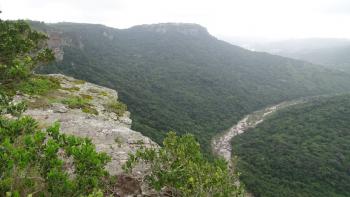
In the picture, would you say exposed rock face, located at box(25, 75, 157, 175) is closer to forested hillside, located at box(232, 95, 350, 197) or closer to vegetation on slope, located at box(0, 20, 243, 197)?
vegetation on slope, located at box(0, 20, 243, 197)

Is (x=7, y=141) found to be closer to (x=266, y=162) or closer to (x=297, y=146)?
(x=266, y=162)

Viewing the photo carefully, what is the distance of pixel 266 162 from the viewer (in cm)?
8638

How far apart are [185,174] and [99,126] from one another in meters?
7.28

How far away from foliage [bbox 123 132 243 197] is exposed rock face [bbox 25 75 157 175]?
137 centimetres

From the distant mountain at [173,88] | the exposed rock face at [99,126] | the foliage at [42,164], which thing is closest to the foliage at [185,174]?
the exposed rock face at [99,126]

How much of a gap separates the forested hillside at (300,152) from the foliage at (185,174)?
61278mm

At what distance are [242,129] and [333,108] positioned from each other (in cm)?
3913

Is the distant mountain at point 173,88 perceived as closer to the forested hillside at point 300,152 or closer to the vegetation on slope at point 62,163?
the forested hillside at point 300,152

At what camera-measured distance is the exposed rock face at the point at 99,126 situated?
13352mm

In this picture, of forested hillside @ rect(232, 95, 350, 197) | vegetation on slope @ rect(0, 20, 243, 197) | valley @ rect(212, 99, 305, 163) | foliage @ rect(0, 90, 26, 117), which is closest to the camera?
vegetation on slope @ rect(0, 20, 243, 197)

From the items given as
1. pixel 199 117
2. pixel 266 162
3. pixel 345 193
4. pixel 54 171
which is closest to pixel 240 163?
pixel 266 162

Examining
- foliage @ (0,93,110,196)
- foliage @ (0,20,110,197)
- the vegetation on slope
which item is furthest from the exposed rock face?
foliage @ (0,93,110,196)

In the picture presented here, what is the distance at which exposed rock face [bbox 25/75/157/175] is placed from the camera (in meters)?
13.4

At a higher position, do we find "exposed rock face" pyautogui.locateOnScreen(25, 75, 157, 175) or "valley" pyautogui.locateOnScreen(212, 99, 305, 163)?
"exposed rock face" pyautogui.locateOnScreen(25, 75, 157, 175)
